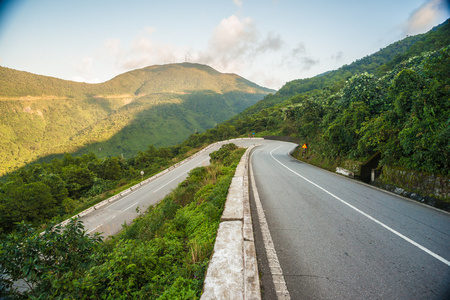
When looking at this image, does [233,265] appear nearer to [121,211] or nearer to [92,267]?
[92,267]

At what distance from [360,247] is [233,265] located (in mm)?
2558

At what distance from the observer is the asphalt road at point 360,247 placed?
Answer: 2.38 meters

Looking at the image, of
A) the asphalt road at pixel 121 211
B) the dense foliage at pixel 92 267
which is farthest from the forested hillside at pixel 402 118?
the asphalt road at pixel 121 211

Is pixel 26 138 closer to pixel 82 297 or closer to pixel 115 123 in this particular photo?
pixel 115 123

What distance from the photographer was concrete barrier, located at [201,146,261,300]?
6.49ft

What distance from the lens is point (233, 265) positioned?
7.90ft

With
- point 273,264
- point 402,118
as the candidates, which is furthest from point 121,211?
point 402,118

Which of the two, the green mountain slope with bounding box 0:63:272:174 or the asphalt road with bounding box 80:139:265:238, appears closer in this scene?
the asphalt road with bounding box 80:139:265:238

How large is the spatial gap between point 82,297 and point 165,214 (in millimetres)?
4467

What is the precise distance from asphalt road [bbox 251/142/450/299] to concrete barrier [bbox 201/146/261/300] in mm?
322

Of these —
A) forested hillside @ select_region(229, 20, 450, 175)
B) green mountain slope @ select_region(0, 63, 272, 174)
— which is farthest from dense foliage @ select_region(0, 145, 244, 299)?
green mountain slope @ select_region(0, 63, 272, 174)

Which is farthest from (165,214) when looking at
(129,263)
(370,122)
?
(370,122)

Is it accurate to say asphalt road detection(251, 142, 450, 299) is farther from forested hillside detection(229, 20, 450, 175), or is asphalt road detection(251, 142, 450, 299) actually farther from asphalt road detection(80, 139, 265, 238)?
asphalt road detection(80, 139, 265, 238)

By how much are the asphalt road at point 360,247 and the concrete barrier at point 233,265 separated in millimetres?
322
